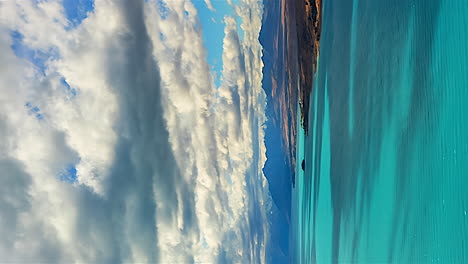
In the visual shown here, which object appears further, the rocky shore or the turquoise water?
the rocky shore

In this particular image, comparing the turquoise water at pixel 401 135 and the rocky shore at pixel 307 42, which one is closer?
the turquoise water at pixel 401 135

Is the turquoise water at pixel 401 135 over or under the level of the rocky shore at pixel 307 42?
under

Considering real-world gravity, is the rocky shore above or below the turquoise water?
above

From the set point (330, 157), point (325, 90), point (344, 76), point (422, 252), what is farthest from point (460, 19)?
point (325, 90)

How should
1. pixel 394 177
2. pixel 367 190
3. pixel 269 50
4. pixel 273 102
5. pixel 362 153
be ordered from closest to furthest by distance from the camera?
pixel 394 177 → pixel 367 190 → pixel 362 153 → pixel 273 102 → pixel 269 50

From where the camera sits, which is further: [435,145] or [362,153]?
[362,153]

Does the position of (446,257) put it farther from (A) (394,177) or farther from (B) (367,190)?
(B) (367,190)

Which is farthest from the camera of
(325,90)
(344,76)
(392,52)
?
(325,90)

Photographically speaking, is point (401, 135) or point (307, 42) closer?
point (401, 135)
